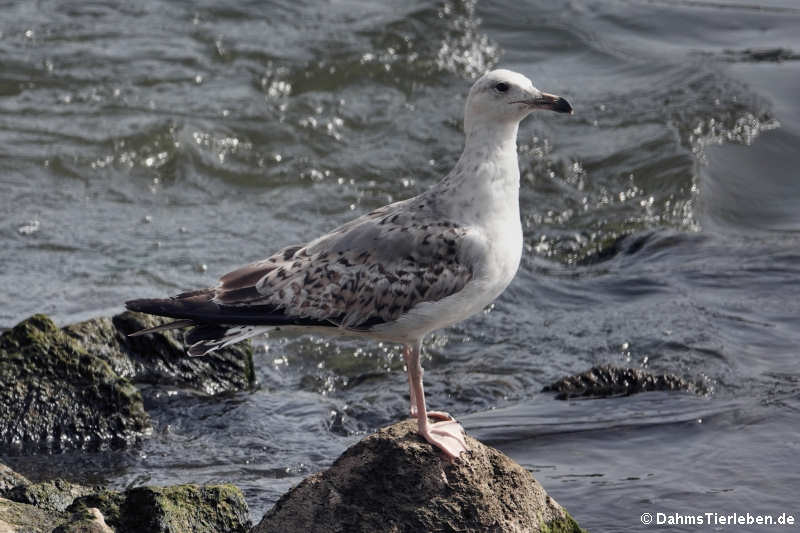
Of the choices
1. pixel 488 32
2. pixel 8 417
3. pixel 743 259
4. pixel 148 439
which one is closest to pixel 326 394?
pixel 148 439

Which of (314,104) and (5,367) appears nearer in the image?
(5,367)

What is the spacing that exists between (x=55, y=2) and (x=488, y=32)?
621cm

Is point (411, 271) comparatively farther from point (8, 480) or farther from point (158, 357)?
point (158, 357)

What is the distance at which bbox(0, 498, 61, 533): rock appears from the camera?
18.4 ft

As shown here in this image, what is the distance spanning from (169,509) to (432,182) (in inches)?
310

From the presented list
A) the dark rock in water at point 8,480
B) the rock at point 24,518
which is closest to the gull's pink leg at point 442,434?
the rock at point 24,518

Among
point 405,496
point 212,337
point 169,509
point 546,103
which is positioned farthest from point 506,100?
point 169,509

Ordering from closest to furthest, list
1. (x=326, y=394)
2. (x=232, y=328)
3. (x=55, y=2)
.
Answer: (x=232, y=328)
(x=326, y=394)
(x=55, y=2)

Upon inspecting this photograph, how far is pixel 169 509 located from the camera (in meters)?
5.91

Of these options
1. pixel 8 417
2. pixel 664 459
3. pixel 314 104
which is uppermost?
pixel 314 104

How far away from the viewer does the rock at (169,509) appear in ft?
19.2

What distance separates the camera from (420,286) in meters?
5.98

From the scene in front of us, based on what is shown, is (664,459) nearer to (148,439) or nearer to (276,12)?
(148,439)

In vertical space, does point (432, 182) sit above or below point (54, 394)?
above
